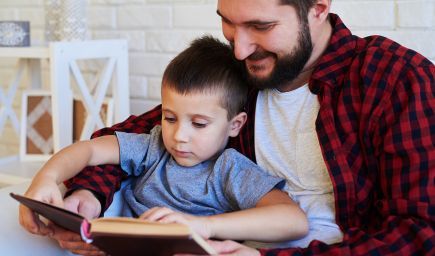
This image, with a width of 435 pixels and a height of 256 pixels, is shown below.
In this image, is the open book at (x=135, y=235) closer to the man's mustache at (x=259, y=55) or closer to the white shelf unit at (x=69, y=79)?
the man's mustache at (x=259, y=55)

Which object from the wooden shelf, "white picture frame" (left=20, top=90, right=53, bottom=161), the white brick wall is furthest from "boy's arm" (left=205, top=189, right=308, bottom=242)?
"white picture frame" (left=20, top=90, right=53, bottom=161)

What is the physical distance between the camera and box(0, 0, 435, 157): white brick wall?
1609 millimetres

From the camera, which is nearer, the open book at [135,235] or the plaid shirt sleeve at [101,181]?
the open book at [135,235]

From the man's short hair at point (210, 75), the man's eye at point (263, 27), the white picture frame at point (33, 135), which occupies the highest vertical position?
the man's eye at point (263, 27)

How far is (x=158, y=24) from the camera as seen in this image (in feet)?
6.67

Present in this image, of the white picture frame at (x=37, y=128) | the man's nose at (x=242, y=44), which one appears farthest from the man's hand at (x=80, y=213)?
the white picture frame at (x=37, y=128)

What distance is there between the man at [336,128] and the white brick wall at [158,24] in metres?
0.37

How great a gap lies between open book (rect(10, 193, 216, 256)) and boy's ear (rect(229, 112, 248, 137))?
0.43 meters

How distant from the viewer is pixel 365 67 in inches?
44.5

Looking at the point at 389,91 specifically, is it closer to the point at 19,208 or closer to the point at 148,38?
the point at 19,208

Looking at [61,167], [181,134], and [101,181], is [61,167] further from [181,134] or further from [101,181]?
[181,134]

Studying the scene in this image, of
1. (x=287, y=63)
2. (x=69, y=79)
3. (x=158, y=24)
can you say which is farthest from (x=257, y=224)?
(x=158, y=24)

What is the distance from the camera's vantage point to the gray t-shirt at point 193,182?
1169mm

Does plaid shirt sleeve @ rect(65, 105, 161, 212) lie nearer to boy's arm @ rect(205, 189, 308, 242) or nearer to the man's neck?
boy's arm @ rect(205, 189, 308, 242)
